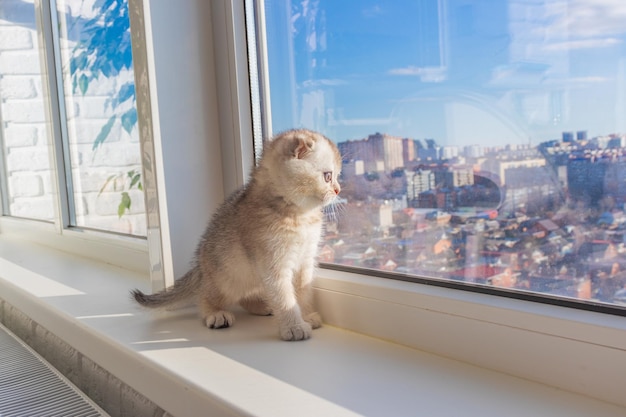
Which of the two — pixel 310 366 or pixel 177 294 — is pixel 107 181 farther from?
pixel 310 366

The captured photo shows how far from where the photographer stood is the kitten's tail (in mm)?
1127

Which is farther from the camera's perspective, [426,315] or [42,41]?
[42,41]

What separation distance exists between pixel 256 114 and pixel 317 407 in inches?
27.5

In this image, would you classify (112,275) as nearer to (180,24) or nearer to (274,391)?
(180,24)

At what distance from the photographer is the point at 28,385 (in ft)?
3.76

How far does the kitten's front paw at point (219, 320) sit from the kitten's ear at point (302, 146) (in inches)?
13.0

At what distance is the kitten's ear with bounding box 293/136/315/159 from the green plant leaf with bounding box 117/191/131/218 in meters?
0.99

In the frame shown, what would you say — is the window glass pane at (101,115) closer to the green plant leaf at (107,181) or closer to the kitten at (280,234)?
the green plant leaf at (107,181)

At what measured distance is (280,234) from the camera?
959 millimetres

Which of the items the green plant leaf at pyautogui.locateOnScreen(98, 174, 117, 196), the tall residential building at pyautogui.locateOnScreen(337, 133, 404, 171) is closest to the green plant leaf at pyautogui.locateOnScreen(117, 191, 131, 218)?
the green plant leaf at pyautogui.locateOnScreen(98, 174, 117, 196)

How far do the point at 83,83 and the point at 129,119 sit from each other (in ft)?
1.23

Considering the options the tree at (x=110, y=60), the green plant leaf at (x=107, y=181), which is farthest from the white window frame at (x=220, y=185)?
the green plant leaf at (x=107, y=181)

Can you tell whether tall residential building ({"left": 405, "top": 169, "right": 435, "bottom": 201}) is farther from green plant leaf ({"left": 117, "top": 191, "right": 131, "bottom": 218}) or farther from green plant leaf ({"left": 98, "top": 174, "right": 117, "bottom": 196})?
green plant leaf ({"left": 98, "top": 174, "right": 117, "bottom": 196})

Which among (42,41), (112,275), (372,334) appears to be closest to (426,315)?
(372,334)
